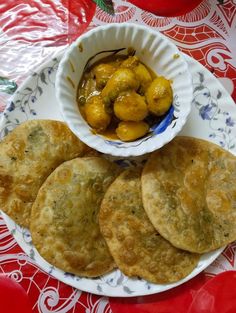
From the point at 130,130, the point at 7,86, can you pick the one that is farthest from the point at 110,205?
the point at 7,86

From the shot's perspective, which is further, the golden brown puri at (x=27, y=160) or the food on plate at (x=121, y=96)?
the golden brown puri at (x=27, y=160)

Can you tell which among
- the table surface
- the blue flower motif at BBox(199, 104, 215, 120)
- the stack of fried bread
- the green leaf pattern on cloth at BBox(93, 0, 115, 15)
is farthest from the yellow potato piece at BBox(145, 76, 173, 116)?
the green leaf pattern on cloth at BBox(93, 0, 115, 15)

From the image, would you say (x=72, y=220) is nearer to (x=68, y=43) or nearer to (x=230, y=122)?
(x=230, y=122)

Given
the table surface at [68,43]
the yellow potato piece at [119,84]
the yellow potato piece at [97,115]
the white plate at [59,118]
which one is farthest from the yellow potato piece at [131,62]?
the table surface at [68,43]

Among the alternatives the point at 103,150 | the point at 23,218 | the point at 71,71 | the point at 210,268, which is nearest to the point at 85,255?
the point at 23,218

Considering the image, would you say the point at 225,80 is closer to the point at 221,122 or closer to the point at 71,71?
the point at 221,122

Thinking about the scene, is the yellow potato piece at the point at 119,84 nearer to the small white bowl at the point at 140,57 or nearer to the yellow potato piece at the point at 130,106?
the yellow potato piece at the point at 130,106
